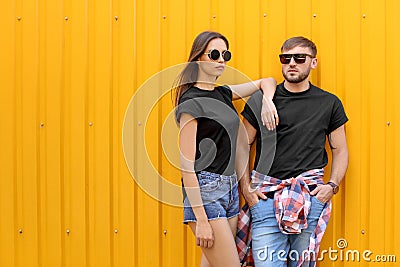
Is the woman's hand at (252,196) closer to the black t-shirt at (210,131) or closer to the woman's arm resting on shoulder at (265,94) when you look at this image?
the black t-shirt at (210,131)

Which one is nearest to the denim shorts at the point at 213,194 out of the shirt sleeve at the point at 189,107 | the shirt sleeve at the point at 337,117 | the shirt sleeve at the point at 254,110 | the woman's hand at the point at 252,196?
the woman's hand at the point at 252,196

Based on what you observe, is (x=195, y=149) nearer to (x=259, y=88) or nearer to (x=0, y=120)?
(x=259, y=88)

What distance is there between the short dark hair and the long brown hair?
15.0 inches

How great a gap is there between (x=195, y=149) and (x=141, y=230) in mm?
894

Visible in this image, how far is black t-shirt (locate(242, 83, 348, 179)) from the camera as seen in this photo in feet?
11.2

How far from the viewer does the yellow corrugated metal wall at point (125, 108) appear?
3670mm

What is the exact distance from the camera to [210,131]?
3.24 metres

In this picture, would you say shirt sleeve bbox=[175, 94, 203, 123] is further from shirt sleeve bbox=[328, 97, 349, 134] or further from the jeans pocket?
shirt sleeve bbox=[328, 97, 349, 134]

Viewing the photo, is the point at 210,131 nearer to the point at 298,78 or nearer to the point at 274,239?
the point at 298,78

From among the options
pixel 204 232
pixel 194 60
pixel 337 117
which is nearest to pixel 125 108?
pixel 194 60

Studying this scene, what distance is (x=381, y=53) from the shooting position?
366cm

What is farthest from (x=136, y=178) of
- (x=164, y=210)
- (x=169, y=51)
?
(x=169, y=51)

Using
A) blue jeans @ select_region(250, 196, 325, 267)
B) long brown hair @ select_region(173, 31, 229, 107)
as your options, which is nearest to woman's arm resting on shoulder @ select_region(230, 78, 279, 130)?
long brown hair @ select_region(173, 31, 229, 107)

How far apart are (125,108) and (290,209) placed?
1.24 metres
